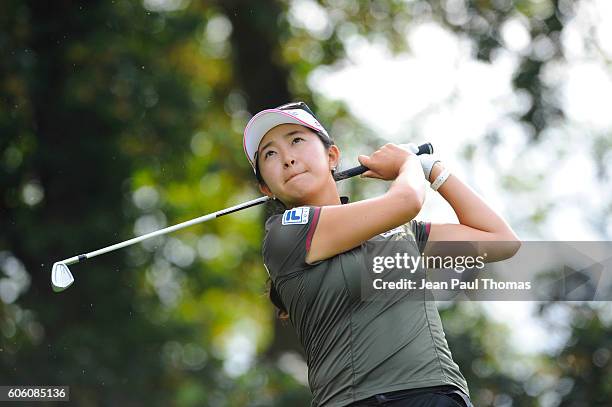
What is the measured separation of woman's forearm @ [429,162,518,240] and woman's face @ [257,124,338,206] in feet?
1.07

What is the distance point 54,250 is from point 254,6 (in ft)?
8.95

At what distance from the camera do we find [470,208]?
2785mm

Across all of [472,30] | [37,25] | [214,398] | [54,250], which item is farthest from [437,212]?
[37,25]

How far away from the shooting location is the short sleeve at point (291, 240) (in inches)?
98.1

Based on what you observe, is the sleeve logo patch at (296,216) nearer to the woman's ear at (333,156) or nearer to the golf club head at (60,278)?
the woman's ear at (333,156)

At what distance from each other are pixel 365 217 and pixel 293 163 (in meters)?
0.35

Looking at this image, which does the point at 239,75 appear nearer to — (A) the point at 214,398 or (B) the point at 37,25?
(B) the point at 37,25

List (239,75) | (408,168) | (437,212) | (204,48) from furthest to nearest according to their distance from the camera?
(204,48) < (239,75) < (437,212) < (408,168)

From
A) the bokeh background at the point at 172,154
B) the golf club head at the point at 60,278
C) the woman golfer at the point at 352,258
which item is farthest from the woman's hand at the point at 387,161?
the bokeh background at the point at 172,154

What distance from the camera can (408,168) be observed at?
257 centimetres

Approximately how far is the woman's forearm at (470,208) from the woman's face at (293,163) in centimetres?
33

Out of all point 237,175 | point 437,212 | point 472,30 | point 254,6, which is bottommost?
point 437,212

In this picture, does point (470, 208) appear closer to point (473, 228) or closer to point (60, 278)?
point (473, 228)

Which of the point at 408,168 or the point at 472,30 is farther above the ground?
the point at 472,30
